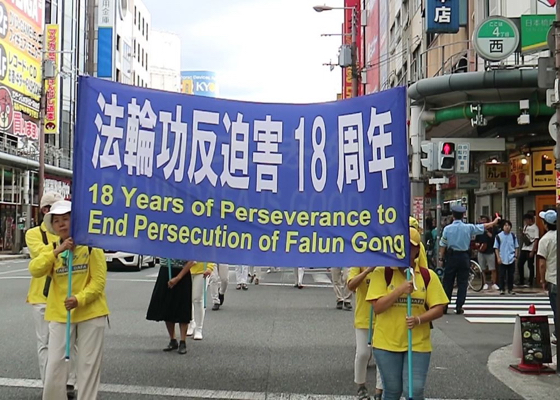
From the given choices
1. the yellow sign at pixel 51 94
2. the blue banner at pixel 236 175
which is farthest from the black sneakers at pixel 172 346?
the yellow sign at pixel 51 94

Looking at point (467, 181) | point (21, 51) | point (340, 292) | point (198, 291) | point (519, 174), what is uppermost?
point (21, 51)

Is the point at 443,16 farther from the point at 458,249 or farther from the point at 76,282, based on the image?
the point at 76,282

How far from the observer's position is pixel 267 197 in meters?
5.65

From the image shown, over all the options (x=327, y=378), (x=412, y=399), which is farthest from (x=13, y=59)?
(x=412, y=399)

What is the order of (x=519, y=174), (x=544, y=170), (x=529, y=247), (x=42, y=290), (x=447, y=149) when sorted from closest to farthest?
1. (x=42, y=290)
2. (x=447, y=149)
3. (x=529, y=247)
4. (x=544, y=170)
5. (x=519, y=174)

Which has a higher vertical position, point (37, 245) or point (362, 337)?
point (37, 245)

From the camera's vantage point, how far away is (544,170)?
1897cm

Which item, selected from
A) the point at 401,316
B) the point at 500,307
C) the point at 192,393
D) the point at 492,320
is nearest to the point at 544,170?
the point at 500,307

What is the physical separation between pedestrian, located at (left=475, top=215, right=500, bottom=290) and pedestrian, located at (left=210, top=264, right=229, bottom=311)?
783 centimetres

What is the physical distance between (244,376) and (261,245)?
2.64 meters

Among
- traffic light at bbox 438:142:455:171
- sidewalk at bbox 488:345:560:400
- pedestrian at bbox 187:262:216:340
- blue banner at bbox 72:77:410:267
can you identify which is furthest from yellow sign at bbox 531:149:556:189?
blue banner at bbox 72:77:410:267

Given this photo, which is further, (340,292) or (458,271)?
(340,292)

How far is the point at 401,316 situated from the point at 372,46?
1796 inches

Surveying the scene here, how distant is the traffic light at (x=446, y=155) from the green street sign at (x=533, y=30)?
2607 millimetres
